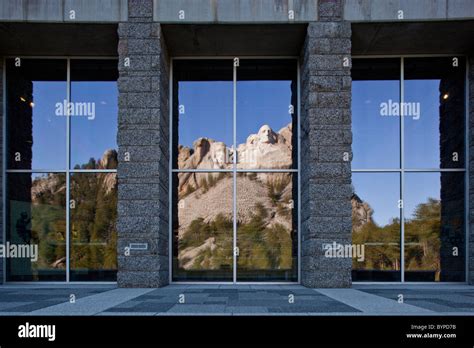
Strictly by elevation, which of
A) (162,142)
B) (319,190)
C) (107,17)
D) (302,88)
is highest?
(107,17)

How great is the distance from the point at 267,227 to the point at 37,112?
720 centimetres

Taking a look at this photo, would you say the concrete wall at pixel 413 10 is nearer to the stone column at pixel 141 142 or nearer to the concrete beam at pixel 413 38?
the concrete beam at pixel 413 38

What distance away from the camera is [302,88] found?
37.8 ft

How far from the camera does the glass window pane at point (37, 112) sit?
11781mm

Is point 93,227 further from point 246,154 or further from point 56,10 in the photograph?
point 56,10

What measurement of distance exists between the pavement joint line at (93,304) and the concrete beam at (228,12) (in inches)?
253

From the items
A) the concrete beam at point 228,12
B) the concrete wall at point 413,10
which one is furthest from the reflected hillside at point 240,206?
the concrete wall at point 413,10

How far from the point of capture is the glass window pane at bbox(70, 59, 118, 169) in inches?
466

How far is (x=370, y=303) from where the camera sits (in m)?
7.29
